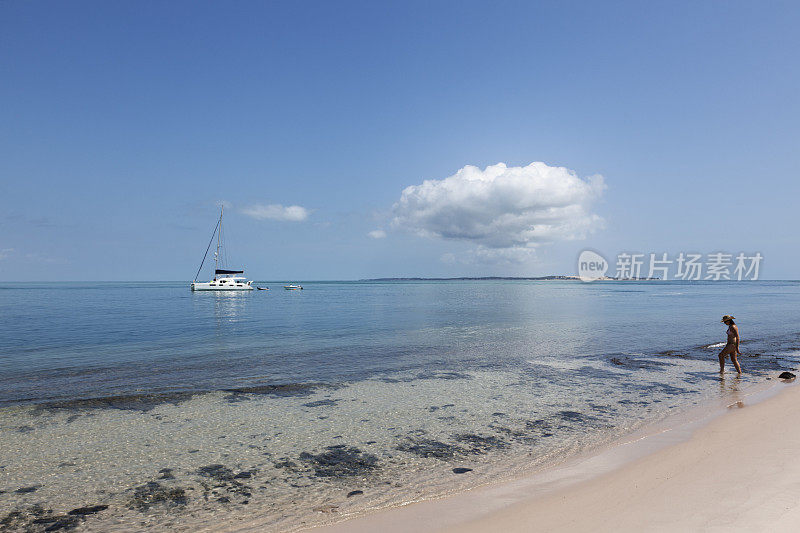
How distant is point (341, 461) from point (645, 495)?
5.57 m

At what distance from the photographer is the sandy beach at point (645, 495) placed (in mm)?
6152

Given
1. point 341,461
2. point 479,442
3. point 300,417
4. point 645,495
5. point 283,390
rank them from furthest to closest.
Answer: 1. point 283,390
2. point 300,417
3. point 479,442
4. point 341,461
5. point 645,495

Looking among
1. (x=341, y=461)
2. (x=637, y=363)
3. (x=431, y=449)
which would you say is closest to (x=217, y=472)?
(x=341, y=461)

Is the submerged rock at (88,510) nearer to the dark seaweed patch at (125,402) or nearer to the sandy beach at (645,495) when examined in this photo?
the sandy beach at (645,495)

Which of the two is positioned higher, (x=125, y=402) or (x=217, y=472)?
(x=217, y=472)

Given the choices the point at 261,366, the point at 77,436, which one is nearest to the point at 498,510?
the point at 77,436

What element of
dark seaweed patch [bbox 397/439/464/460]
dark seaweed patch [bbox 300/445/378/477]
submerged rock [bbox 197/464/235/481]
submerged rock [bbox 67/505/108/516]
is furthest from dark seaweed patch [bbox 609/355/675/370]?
submerged rock [bbox 67/505/108/516]

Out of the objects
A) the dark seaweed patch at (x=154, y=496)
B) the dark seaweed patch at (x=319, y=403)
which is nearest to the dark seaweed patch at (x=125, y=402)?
the dark seaweed patch at (x=319, y=403)

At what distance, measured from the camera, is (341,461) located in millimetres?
9094

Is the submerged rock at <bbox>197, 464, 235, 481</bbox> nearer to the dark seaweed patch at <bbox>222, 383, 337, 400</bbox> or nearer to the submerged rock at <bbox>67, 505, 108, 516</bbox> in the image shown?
the submerged rock at <bbox>67, 505, 108, 516</bbox>

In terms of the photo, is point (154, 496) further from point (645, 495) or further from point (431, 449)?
point (645, 495)

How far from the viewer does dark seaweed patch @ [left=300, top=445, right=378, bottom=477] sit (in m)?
8.55

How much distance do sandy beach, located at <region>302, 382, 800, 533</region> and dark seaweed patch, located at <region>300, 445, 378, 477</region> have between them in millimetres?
1838

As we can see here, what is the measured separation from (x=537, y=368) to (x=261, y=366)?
41.4 feet
